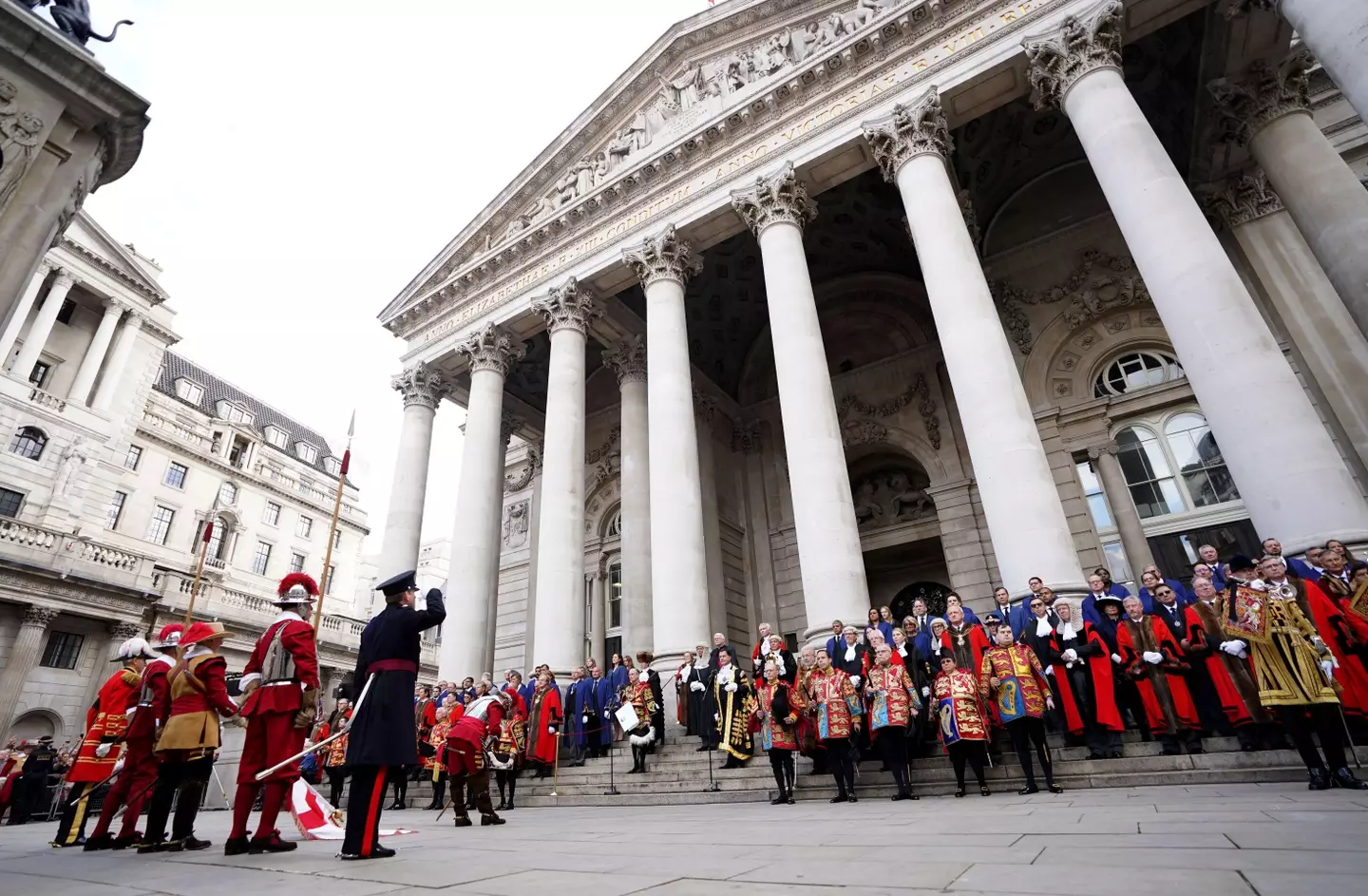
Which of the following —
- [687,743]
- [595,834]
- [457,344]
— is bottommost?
[595,834]

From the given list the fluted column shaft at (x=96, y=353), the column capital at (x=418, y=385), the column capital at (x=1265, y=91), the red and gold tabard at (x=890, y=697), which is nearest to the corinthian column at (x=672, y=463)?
the red and gold tabard at (x=890, y=697)

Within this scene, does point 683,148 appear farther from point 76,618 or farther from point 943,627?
point 76,618

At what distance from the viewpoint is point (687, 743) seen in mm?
10656

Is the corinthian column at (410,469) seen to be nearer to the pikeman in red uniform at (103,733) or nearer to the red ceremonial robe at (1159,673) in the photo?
the pikeman in red uniform at (103,733)

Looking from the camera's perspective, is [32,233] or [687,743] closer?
[32,233]

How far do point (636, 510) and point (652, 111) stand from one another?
Result: 10.6 m

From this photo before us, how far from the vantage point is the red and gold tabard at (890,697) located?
23.6 feet

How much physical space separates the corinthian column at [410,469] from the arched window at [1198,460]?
18199mm

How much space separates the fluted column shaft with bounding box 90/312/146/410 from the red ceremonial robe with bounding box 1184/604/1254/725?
3668 centimetres

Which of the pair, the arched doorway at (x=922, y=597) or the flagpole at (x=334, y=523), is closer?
the flagpole at (x=334, y=523)

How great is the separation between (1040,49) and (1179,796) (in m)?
12.1

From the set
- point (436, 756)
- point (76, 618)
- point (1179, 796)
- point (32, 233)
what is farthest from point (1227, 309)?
point (76, 618)

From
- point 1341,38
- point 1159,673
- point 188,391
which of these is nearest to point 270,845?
point 1159,673

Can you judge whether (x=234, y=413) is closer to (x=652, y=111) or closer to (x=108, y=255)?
(x=108, y=255)
